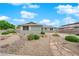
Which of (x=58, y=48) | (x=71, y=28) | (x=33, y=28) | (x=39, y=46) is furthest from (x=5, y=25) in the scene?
(x=71, y=28)

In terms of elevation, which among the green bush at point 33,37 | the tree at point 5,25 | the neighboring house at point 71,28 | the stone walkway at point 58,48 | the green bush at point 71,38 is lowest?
the stone walkway at point 58,48

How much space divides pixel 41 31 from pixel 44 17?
9.5 inches

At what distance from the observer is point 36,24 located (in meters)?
4.23

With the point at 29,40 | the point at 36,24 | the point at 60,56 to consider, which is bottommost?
the point at 60,56

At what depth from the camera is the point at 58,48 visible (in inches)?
166

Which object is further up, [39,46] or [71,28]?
[71,28]

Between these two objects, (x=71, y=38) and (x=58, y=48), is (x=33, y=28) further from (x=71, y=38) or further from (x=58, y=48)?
(x=71, y=38)

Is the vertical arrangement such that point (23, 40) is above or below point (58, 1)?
below

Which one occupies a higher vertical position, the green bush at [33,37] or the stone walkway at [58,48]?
the green bush at [33,37]

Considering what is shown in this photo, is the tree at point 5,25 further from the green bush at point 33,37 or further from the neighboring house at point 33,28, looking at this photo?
the green bush at point 33,37

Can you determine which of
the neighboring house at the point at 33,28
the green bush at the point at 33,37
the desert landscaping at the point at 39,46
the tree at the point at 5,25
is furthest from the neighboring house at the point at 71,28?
the tree at the point at 5,25

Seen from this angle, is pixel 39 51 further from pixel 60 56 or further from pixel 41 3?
pixel 41 3

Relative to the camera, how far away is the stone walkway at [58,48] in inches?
164

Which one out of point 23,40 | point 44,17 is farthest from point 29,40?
point 44,17
